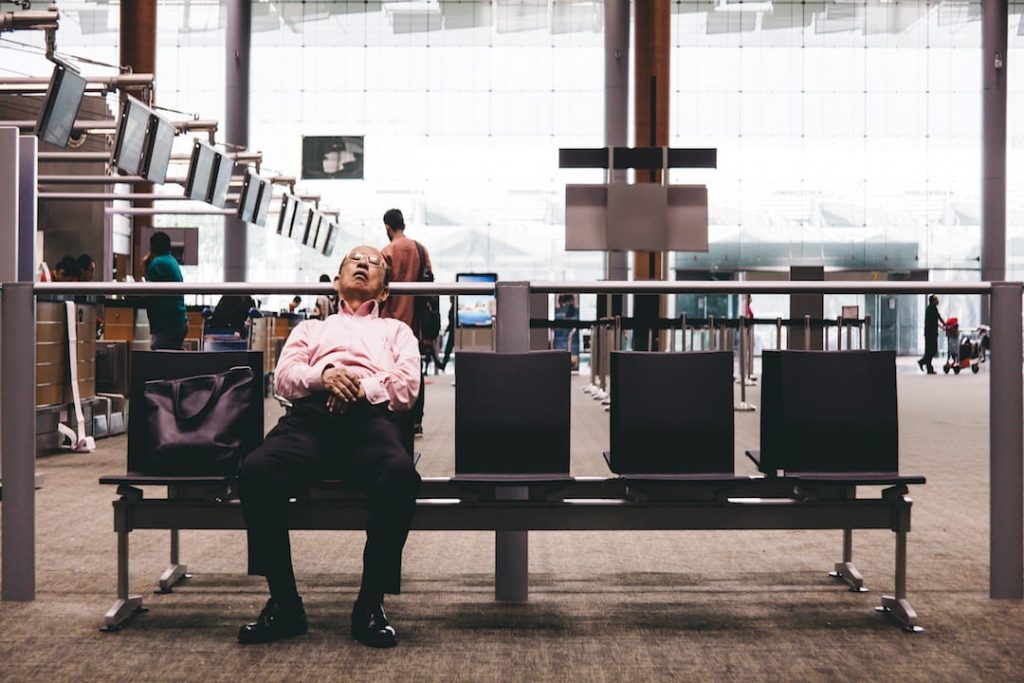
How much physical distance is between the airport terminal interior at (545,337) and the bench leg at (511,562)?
1 cm

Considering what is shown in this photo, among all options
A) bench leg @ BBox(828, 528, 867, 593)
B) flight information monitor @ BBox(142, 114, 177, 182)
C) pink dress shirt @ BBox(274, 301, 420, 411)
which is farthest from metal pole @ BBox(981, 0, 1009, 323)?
pink dress shirt @ BBox(274, 301, 420, 411)

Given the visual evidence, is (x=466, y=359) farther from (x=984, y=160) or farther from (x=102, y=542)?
(x=984, y=160)

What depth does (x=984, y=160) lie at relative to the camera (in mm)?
22641

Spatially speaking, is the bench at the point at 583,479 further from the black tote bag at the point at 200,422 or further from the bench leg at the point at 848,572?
the bench leg at the point at 848,572

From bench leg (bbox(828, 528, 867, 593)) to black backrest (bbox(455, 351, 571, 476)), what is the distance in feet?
4.16

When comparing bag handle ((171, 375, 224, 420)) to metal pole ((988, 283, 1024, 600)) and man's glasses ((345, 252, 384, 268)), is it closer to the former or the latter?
man's glasses ((345, 252, 384, 268))

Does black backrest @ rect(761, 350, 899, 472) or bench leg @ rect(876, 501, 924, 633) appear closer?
bench leg @ rect(876, 501, 924, 633)

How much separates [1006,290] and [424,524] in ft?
7.38

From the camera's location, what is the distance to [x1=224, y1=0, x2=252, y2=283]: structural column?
72.7 ft

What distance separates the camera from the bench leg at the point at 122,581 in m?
3.36

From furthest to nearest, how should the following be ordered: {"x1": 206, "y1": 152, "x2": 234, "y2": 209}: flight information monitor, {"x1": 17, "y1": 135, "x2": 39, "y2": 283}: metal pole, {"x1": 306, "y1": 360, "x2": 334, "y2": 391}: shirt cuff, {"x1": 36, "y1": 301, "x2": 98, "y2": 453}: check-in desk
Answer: {"x1": 206, "y1": 152, "x2": 234, "y2": 209}: flight information monitor, {"x1": 36, "y1": 301, "x2": 98, "y2": 453}: check-in desk, {"x1": 17, "y1": 135, "x2": 39, "y2": 283}: metal pole, {"x1": 306, "y1": 360, "x2": 334, "y2": 391}: shirt cuff

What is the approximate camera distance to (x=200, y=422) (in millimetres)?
3469

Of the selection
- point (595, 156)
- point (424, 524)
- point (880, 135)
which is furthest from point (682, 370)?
point (880, 135)

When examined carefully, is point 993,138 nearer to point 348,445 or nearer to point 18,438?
point 348,445
